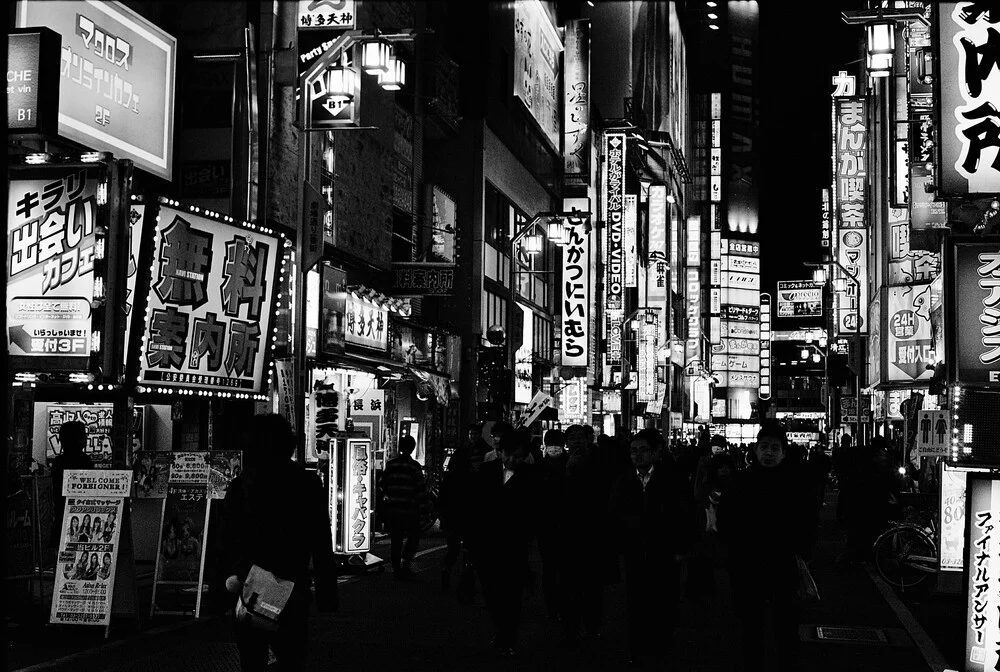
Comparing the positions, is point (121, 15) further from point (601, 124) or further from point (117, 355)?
point (601, 124)

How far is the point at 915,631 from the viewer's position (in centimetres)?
1329

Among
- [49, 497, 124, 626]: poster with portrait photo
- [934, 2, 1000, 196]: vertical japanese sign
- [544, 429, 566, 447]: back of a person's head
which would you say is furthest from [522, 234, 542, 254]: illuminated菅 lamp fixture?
[49, 497, 124, 626]: poster with portrait photo

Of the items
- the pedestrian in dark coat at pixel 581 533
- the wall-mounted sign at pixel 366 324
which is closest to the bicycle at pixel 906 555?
the pedestrian in dark coat at pixel 581 533

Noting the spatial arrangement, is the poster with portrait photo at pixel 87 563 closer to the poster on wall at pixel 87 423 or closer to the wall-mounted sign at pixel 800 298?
the poster on wall at pixel 87 423

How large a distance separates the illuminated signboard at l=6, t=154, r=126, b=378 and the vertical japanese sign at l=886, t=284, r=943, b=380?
61.0 feet

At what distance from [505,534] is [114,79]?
8420 mm

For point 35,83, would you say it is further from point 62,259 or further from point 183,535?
point 183,535

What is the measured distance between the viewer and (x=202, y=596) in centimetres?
1304

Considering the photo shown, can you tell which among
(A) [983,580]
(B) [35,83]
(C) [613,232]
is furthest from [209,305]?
(C) [613,232]

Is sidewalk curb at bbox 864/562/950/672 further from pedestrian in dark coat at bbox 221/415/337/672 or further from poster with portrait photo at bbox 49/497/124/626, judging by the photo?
poster with portrait photo at bbox 49/497/124/626

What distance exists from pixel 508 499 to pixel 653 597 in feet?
5.03

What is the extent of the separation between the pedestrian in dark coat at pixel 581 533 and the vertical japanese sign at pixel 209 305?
6.39 meters

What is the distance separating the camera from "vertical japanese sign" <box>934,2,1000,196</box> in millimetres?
12414

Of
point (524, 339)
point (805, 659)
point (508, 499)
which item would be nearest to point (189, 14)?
point (508, 499)
